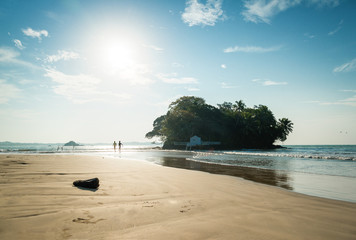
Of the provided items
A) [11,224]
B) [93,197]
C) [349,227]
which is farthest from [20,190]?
[349,227]

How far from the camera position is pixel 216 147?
55.6 metres

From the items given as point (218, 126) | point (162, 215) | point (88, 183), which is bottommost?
point (162, 215)

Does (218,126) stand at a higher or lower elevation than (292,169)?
higher

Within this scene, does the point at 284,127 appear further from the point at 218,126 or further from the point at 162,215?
the point at 162,215

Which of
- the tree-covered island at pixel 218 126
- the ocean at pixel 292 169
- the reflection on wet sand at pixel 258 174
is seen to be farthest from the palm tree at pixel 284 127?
the reflection on wet sand at pixel 258 174

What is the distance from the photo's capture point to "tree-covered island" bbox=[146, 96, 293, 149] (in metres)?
57.9

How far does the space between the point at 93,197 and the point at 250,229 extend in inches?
118

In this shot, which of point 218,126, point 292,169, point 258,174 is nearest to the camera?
point 258,174

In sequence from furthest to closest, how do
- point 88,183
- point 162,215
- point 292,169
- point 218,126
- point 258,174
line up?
point 218,126 → point 292,169 → point 258,174 → point 88,183 → point 162,215

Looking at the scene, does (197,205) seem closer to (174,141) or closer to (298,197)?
(298,197)

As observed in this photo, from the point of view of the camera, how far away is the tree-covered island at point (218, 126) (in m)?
57.9

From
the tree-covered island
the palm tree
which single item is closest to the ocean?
the tree-covered island

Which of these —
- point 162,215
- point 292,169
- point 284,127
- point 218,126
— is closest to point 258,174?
point 292,169

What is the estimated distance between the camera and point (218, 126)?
6206 cm
